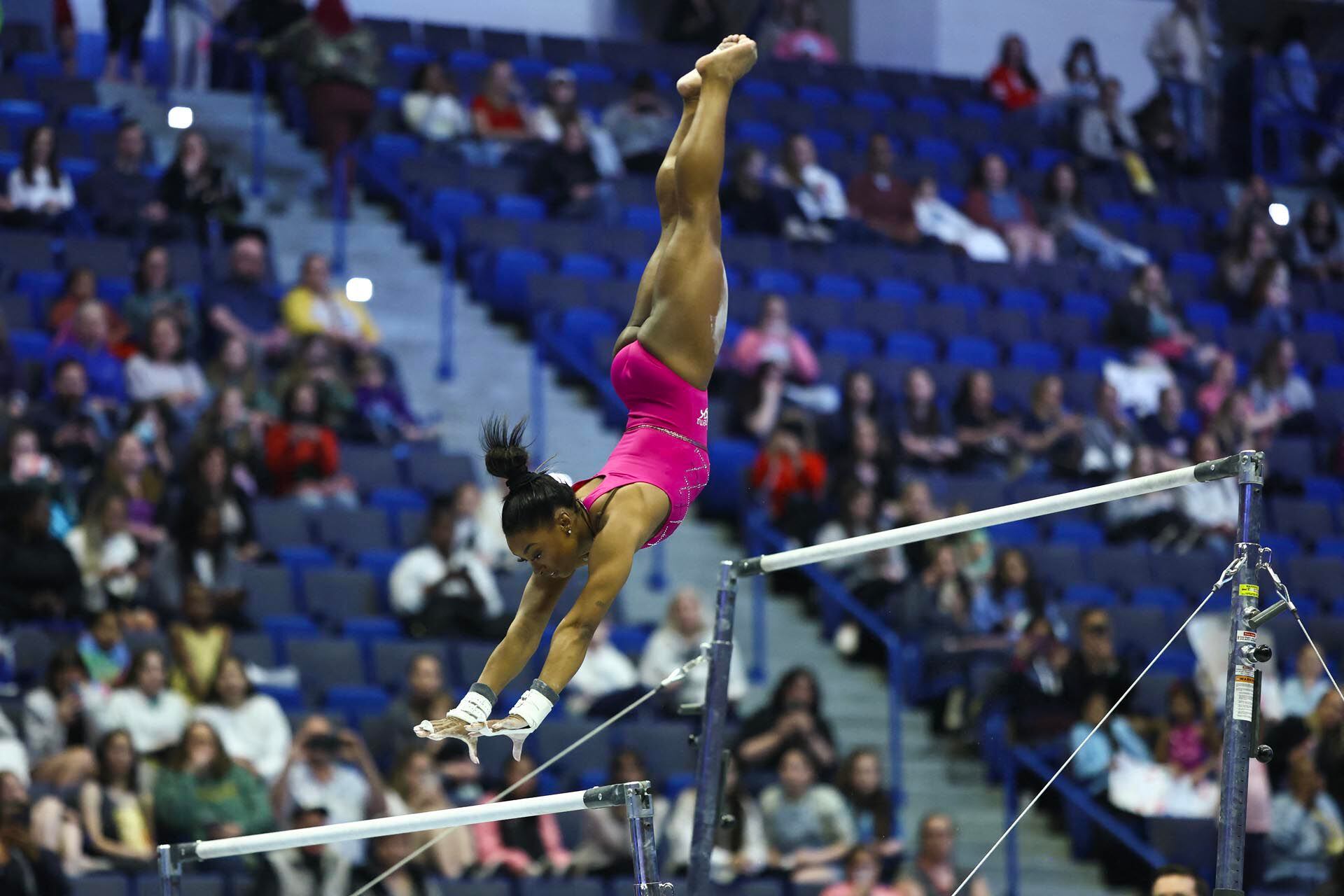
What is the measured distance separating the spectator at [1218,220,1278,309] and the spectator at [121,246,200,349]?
23.7 feet

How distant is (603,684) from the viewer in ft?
27.5

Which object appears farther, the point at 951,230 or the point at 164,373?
the point at 951,230

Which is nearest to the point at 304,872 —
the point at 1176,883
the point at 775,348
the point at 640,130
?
the point at 1176,883

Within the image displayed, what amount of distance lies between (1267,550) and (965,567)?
452 cm

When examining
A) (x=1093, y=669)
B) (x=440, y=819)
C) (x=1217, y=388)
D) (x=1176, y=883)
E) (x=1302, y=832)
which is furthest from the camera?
(x=1217, y=388)

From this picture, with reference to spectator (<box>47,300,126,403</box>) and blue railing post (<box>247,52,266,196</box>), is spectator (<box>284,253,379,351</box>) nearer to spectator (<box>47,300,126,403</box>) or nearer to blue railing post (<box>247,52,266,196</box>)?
spectator (<box>47,300,126,403</box>)

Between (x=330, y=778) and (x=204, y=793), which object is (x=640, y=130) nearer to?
(x=330, y=778)

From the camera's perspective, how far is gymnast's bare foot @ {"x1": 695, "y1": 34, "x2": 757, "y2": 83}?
192 inches

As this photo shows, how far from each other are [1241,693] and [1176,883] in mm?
1300

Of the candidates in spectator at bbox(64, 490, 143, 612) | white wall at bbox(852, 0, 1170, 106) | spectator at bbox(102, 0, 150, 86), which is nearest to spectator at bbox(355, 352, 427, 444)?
spectator at bbox(64, 490, 143, 612)

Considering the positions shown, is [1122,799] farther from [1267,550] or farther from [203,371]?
[203,371]

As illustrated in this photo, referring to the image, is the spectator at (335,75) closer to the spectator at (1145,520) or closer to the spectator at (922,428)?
the spectator at (922,428)

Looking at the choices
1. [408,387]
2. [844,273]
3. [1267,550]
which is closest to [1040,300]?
[844,273]

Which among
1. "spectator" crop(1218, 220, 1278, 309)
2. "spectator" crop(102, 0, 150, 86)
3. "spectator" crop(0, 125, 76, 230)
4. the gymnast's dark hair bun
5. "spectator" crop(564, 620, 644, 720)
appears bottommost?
"spectator" crop(564, 620, 644, 720)
